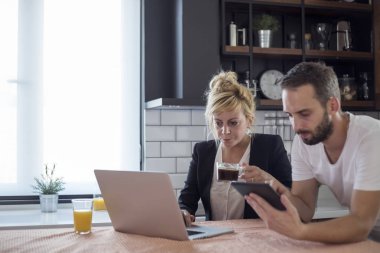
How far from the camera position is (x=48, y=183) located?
298 cm

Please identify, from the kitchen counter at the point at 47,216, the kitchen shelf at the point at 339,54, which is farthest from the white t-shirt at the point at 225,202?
the kitchen shelf at the point at 339,54

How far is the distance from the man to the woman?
0.37 meters

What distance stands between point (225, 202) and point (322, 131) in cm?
74

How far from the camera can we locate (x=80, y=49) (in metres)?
3.20

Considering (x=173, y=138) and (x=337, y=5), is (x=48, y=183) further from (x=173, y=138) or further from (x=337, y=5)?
(x=337, y=5)

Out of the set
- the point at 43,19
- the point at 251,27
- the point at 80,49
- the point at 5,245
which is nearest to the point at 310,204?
the point at 5,245

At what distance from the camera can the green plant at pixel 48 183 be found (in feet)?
9.59

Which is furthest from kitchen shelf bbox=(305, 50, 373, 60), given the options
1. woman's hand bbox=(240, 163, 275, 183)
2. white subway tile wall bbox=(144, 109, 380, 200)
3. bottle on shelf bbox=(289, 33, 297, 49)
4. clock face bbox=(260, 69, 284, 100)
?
woman's hand bbox=(240, 163, 275, 183)

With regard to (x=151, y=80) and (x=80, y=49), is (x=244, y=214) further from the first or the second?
(x=80, y=49)

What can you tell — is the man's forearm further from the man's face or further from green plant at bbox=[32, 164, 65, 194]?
green plant at bbox=[32, 164, 65, 194]

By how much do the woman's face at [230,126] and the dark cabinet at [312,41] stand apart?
803 mm

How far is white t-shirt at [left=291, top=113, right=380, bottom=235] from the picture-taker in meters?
1.65

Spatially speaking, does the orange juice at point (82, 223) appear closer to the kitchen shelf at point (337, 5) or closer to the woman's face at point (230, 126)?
the woman's face at point (230, 126)

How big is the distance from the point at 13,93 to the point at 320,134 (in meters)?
2.09
